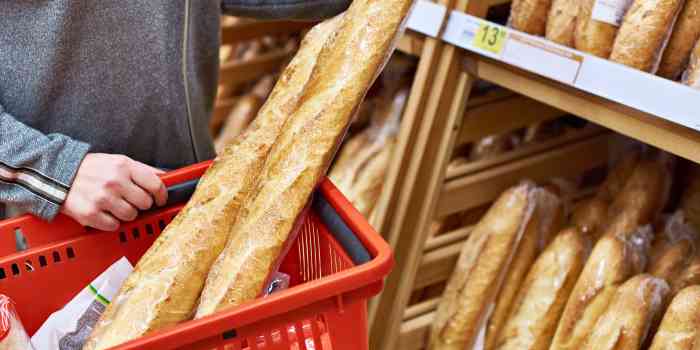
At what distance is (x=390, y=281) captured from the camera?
1.64 meters

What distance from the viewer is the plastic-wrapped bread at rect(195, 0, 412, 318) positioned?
0.87 meters

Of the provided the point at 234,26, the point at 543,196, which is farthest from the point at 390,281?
the point at 234,26

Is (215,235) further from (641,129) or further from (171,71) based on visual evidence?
(641,129)

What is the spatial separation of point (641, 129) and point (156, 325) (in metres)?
0.83

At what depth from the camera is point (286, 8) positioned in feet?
4.46

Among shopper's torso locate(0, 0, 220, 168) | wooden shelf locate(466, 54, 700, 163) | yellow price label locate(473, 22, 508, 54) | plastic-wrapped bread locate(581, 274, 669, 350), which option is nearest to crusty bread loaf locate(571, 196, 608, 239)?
plastic-wrapped bread locate(581, 274, 669, 350)

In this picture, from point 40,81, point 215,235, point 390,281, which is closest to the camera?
point 215,235

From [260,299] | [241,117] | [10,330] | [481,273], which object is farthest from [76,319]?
[241,117]

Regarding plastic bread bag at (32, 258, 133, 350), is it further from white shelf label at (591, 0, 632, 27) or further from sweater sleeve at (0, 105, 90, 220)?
white shelf label at (591, 0, 632, 27)

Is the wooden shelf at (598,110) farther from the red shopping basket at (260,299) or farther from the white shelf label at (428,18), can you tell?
Answer: the red shopping basket at (260,299)

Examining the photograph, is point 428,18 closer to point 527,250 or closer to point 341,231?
point 527,250

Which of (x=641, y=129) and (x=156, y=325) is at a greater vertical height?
(x=641, y=129)

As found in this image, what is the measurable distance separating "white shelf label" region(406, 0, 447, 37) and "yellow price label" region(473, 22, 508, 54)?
0.10 metres

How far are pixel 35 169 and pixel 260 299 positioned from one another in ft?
1.52
